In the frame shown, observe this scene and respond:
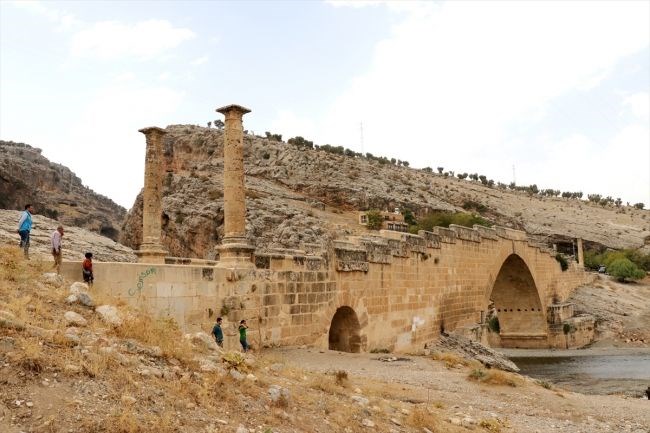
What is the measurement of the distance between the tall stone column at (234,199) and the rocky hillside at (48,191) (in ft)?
104

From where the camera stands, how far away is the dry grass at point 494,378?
1132 cm

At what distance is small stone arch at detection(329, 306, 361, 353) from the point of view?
52.6 feet

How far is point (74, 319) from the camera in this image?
6.82 meters

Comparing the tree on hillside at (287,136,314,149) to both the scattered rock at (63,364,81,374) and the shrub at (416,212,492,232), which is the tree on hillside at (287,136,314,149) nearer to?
the shrub at (416,212,492,232)

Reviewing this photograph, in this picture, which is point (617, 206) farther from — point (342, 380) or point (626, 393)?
point (342, 380)

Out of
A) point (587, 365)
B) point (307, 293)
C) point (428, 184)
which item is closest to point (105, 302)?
point (307, 293)

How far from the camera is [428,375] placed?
11.8 m

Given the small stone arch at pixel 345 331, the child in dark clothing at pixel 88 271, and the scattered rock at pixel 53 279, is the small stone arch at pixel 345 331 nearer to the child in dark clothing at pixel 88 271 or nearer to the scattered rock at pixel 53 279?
the child in dark clothing at pixel 88 271

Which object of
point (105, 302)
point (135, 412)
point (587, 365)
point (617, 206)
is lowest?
point (587, 365)

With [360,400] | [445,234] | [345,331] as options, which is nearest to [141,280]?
[360,400]

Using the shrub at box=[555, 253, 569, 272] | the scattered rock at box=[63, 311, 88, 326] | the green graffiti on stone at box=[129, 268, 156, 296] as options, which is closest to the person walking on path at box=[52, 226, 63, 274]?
the green graffiti on stone at box=[129, 268, 156, 296]

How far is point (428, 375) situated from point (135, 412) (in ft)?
25.1

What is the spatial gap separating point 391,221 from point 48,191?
29529mm

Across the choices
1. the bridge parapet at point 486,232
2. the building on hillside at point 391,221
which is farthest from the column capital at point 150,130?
the building on hillside at point 391,221
